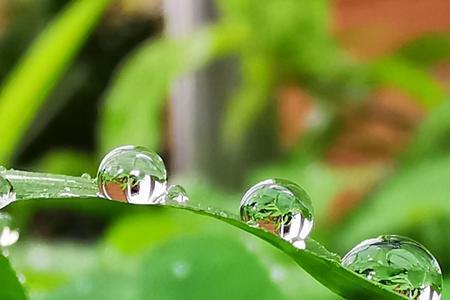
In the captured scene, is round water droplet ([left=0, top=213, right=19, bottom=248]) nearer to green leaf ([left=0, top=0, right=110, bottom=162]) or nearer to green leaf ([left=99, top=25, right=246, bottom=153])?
green leaf ([left=0, top=0, right=110, bottom=162])

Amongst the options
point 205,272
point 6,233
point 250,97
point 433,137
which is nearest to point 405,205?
point 433,137

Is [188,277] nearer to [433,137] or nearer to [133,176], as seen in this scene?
[133,176]

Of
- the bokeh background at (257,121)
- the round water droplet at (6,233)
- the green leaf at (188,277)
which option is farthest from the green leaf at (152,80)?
the round water droplet at (6,233)

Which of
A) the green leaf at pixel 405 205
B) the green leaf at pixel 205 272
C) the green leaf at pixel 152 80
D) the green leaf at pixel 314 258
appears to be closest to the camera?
the green leaf at pixel 314 258

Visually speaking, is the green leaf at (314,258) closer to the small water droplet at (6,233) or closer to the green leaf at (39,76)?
the small water droplet at (6,233)

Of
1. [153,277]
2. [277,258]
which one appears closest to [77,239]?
[277,258]

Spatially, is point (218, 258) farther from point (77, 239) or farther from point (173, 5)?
point (77, 239)

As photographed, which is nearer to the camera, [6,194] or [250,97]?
[6,194]

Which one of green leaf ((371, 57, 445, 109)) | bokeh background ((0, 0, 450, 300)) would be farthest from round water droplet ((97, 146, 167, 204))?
green leaf ((371, 57, 445, 109))
